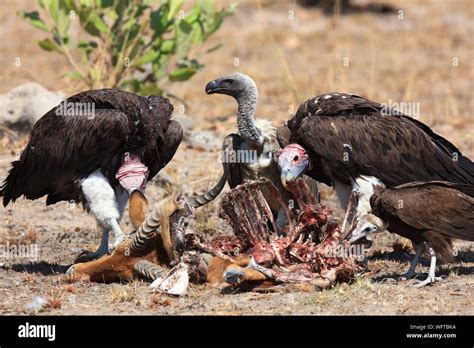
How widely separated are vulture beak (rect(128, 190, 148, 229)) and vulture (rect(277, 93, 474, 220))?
1.10m

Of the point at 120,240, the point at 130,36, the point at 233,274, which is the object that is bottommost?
the point at 233,274

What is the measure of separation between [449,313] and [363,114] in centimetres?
225

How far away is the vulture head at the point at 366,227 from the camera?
721cm

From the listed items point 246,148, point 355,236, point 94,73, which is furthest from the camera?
point 94,73

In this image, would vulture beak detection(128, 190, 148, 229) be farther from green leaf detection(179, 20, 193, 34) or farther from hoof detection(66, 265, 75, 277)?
green leaf detection(179, 20, 193, 34)

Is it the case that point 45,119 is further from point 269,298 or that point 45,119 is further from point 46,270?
point 269,298

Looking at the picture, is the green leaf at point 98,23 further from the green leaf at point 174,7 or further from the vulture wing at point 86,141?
the vulture wing at point 86,141

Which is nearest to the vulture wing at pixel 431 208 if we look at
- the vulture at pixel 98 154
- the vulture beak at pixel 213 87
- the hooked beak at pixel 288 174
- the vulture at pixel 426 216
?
the vulture at pixel 426 216

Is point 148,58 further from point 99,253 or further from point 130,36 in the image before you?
point 99,253

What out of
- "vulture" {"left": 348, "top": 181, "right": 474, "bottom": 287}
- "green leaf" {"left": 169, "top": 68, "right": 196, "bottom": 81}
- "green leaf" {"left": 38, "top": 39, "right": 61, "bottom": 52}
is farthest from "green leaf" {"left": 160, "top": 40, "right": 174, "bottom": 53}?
"vulture" {"left": 348, "top": 181, "right": 474, "bottom": 287}

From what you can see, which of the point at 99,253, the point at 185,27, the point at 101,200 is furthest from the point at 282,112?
the point at 101,200

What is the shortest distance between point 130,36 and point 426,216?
16.7 feet

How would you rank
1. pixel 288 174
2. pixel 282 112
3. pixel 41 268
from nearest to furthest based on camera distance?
pixel 288 174 < pixel 41 268 < pixel 282 112

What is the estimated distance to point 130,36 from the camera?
36.6 ft
